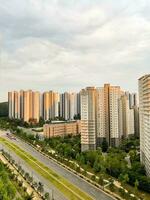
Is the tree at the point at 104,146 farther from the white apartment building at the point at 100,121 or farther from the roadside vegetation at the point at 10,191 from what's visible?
the roadside vegetation at the point at 10,191

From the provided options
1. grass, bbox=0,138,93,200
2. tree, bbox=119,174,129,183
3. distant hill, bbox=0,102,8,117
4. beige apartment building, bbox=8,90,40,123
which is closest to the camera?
grass, bbox=0,138,93,200

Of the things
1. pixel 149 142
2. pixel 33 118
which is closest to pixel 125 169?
pixel 149 142

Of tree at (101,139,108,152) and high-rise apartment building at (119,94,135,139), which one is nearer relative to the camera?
tree at (101,139,108,152)

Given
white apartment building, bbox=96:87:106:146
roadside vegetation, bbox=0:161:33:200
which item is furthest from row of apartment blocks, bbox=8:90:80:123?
roadside vegetation, bbox=0:161:33:200

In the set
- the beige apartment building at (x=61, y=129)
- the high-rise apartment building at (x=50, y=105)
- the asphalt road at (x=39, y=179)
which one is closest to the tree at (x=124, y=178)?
the asphalt road at (x=39, y=179)

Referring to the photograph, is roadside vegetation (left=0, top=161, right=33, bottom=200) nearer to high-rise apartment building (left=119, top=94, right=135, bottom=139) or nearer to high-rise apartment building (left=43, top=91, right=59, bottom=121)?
high-rise apartment building (left=119, top=94, right=135, bottom=139)

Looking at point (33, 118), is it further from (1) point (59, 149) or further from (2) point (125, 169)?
(2) point (125, 169)
